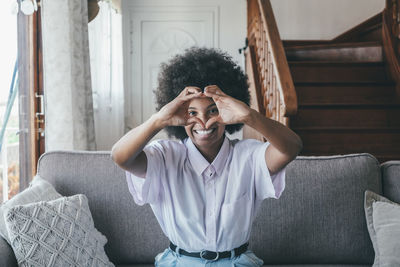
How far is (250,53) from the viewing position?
4.24 m

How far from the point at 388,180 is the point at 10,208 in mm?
1546

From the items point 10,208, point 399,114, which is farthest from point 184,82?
point 399,114

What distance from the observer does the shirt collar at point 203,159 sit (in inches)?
52.9

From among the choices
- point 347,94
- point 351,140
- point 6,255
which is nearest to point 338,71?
point 347,94

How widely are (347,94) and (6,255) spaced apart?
3199 mm

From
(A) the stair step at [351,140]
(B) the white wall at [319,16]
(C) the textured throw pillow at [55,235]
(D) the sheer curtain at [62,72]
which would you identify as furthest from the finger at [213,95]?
(B) the white wall at [319,16]

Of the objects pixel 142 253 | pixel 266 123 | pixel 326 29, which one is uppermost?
pixel 326 29

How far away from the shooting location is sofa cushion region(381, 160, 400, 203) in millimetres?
1850

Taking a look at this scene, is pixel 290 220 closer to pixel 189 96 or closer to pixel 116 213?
pixel 116 213

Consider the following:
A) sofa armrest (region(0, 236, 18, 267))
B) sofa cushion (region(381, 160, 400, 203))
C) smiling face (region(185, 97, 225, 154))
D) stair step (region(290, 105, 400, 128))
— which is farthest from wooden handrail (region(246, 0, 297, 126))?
sofa armrest (region(0, 236, 18, 267))

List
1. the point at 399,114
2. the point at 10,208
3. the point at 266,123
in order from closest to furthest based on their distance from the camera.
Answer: the point at 266,123 → the point at 10,208 → the point at 399,114

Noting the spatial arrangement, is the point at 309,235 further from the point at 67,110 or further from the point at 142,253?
the point at 67,110

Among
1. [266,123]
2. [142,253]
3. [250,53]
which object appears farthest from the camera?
[250,53]

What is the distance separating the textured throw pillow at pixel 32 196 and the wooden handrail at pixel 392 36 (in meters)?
3.13
